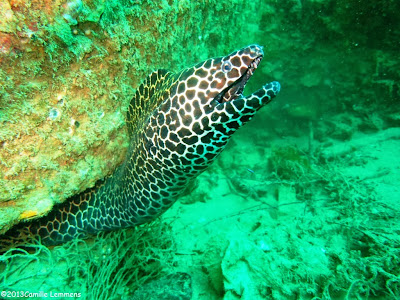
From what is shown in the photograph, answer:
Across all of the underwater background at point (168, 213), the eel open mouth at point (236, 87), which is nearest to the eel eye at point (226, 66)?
the eel open mouth at point (236, 87)

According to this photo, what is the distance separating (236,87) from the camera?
2346mm

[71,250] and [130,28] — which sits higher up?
[130,28]

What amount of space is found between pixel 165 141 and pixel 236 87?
39.0 inches

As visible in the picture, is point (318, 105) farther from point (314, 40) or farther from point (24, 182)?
point (24, 182)

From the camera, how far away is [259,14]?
22.4 ft

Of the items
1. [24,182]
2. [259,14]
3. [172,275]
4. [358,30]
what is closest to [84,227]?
[24,182]

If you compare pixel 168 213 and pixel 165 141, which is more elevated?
pixel 165 141

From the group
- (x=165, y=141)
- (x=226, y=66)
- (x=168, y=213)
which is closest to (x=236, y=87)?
(x=226, y=66)

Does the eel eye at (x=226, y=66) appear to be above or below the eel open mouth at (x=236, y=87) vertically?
above

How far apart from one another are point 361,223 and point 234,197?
325cm

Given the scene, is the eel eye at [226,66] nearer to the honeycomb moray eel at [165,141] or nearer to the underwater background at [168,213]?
the honeycomb moray eel at [165,141]

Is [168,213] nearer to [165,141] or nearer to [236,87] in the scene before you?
[165,141]

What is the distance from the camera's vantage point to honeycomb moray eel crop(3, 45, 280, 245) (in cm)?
219

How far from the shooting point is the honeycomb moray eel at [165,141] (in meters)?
2.19
